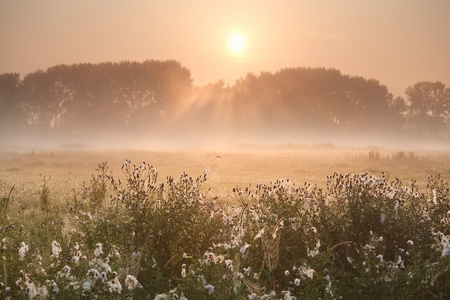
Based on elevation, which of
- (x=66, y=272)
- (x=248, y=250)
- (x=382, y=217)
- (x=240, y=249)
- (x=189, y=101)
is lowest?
(x=248, y=250)

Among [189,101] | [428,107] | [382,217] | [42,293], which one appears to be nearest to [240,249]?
Result: [42,293]

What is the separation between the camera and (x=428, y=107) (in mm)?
63938

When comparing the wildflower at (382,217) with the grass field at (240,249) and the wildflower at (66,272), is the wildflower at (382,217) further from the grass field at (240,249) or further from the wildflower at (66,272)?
the wildflower at (66,272)

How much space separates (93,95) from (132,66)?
634cm

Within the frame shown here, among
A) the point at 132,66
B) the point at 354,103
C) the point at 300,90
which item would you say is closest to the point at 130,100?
the point at 132,66

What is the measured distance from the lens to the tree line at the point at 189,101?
56219 mm

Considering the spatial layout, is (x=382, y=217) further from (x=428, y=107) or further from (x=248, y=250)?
(x=428, y=107)

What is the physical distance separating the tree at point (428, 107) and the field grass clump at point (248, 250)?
60220 mm

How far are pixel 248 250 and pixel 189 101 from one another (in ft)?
170

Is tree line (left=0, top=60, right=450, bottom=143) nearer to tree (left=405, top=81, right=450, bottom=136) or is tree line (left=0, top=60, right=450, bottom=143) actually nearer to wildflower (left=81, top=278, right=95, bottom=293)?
tree (left=405, top=81, right=450, bottom=136)

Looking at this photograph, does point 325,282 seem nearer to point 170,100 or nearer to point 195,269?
point 195,269

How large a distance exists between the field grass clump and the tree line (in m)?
Result: 48.7

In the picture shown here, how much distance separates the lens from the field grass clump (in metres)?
4.88

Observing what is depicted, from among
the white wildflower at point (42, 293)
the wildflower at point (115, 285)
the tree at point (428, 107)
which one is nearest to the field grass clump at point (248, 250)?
the white wildflower at point (42, 293)
